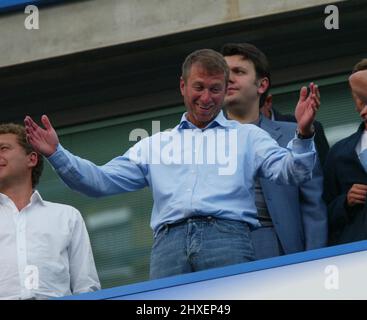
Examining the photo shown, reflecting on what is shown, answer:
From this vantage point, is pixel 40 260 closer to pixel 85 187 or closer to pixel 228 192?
pixel 85 187

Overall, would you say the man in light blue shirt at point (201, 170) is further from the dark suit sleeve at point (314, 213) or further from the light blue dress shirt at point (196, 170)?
the dark suit sleeve at point (314, 213)

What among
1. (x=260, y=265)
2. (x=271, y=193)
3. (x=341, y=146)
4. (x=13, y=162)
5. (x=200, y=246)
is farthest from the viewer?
(x=13, y=162)

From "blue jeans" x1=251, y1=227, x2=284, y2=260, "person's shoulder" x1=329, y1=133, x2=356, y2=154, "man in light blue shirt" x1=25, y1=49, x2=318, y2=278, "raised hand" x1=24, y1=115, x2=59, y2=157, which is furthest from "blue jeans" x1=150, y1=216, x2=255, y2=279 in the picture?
"person's shoulder" x1=329, y1=133, x2=356, y2=154

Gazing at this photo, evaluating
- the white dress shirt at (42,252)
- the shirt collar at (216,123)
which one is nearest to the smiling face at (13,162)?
the white dress shirt at (42,252)

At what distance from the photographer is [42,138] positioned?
8.36 m

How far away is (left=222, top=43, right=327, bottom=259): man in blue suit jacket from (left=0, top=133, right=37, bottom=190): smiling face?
113 cm

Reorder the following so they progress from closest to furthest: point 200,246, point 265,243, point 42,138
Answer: point 200,246
point 42,138
point 265,243

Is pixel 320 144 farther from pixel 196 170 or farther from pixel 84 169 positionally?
pixel 84 169

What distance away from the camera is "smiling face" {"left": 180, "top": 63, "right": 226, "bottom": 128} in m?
8.44

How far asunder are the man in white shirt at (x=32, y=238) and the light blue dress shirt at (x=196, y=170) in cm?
37

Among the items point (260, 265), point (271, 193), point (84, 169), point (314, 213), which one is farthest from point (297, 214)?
point (84, 169)

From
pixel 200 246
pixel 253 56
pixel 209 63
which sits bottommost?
pixel 200 246

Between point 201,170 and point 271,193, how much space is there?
49 cm
